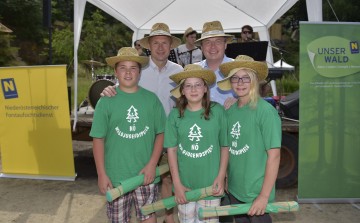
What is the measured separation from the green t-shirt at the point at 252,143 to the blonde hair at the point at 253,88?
0.03m

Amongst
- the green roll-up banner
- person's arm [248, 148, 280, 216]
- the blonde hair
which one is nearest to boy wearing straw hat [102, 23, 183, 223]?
the blonde hair

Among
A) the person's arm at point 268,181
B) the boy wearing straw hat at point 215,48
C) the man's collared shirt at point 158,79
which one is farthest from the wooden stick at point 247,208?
the man's collared shirt at point 158,79

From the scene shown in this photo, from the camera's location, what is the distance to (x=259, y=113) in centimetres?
240

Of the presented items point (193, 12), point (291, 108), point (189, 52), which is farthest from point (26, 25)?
point (291, 108)

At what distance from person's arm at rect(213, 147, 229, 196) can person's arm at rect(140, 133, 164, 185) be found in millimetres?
478

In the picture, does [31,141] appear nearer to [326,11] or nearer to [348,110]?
[348,110]

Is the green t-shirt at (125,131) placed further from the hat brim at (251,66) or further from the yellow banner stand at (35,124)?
the yellow banner stand at (35,124)

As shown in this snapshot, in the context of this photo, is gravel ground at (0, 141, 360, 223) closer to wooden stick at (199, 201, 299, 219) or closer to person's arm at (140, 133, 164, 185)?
person's arm at (140, 133, 164, 185)

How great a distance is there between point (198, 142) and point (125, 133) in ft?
1.73

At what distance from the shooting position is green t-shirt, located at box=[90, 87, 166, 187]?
8.80ft

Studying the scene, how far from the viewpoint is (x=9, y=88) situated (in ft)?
17.9

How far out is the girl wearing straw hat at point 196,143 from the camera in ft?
8.34

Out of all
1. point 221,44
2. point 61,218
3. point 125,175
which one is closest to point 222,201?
point 125,175

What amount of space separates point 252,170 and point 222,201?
580 mm
